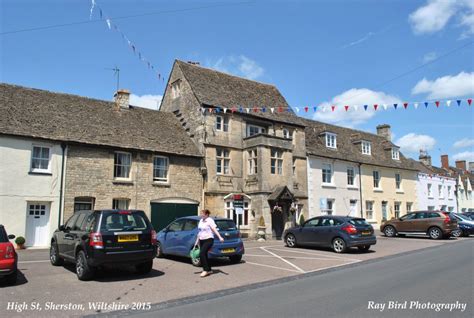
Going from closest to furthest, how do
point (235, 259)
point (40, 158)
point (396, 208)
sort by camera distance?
point (235, 259) < point (40, 158) < point (396, 208)

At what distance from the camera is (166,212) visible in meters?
22.7

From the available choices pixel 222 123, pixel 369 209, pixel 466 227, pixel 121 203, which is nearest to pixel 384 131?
pixel 369 209

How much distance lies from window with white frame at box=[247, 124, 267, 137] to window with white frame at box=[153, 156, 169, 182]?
255 inches

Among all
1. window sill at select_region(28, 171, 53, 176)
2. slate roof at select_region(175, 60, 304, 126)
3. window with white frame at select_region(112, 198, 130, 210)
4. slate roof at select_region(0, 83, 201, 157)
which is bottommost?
window with white frame at select_region(112, 198, 130, 210)

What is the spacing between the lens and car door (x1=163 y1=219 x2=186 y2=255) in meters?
13.8

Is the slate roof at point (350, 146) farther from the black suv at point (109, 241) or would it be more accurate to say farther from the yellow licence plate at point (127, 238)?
the yellow licence plate at point (127, 238)

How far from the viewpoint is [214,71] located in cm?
2975

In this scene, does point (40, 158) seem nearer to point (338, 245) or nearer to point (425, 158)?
point (338, 245)

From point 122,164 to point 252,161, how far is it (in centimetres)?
850

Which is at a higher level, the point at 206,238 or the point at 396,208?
the point at 396,208

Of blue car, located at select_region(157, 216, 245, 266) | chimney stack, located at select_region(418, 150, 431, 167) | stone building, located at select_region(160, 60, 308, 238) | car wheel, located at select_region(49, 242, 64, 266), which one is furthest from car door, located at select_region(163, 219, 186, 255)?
chimney stack, located at select_region(418, 150, 431, 167)

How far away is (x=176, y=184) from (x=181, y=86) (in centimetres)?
753

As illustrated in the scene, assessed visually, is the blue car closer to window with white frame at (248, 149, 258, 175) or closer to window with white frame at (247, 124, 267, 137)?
window with white frame at (248, 149, 258, 175)

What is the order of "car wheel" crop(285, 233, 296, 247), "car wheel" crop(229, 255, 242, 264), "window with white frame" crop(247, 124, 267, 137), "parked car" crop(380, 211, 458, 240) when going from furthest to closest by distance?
"window with white frame" crop(247, 124, 267, 137) < "parked car" crop(380, 211, 458, 240) < "car wheel" crop(285, 233, 296, 247) < "car wheel" crop(229, 255, 242, 264)
